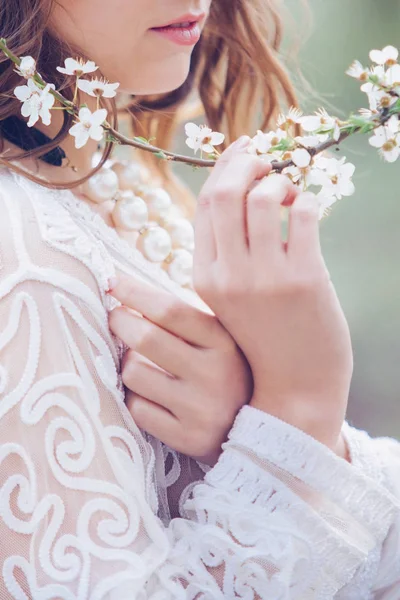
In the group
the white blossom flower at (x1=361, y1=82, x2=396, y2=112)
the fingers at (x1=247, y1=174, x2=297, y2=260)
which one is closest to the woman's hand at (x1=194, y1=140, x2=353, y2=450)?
Result: the fingers at (x1=247, y1=174, x2=297, y2=260)

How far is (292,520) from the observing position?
0.73 meters

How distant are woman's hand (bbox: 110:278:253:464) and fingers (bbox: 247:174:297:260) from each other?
0.10 m

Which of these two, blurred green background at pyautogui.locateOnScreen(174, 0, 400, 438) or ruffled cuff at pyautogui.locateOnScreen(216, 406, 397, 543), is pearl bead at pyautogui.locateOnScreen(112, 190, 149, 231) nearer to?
ruffled cuff at pyautogui.locateOnScreen(216, 406, 397, 543)

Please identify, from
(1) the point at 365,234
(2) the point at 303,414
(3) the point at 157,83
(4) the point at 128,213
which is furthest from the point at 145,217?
(1) the point at 365,234

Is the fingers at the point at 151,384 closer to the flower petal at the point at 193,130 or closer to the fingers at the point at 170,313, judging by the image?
the fingers at the point at 170,313

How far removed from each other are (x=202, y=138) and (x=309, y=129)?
0.14 meters

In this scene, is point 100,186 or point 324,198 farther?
point 100,186

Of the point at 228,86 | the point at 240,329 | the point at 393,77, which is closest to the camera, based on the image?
the point at 393,77

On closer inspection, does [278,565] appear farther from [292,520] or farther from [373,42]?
[373,42]

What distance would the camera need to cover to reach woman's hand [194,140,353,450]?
0.72 m

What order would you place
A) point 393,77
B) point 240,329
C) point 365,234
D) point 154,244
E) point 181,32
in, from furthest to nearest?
point 365,234
point 154,244
point 181,32
point 240,329
point 393,77

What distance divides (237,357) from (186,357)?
55 mm

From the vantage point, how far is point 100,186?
3.14 feet

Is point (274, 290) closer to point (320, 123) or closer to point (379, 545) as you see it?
point (320, 123)
